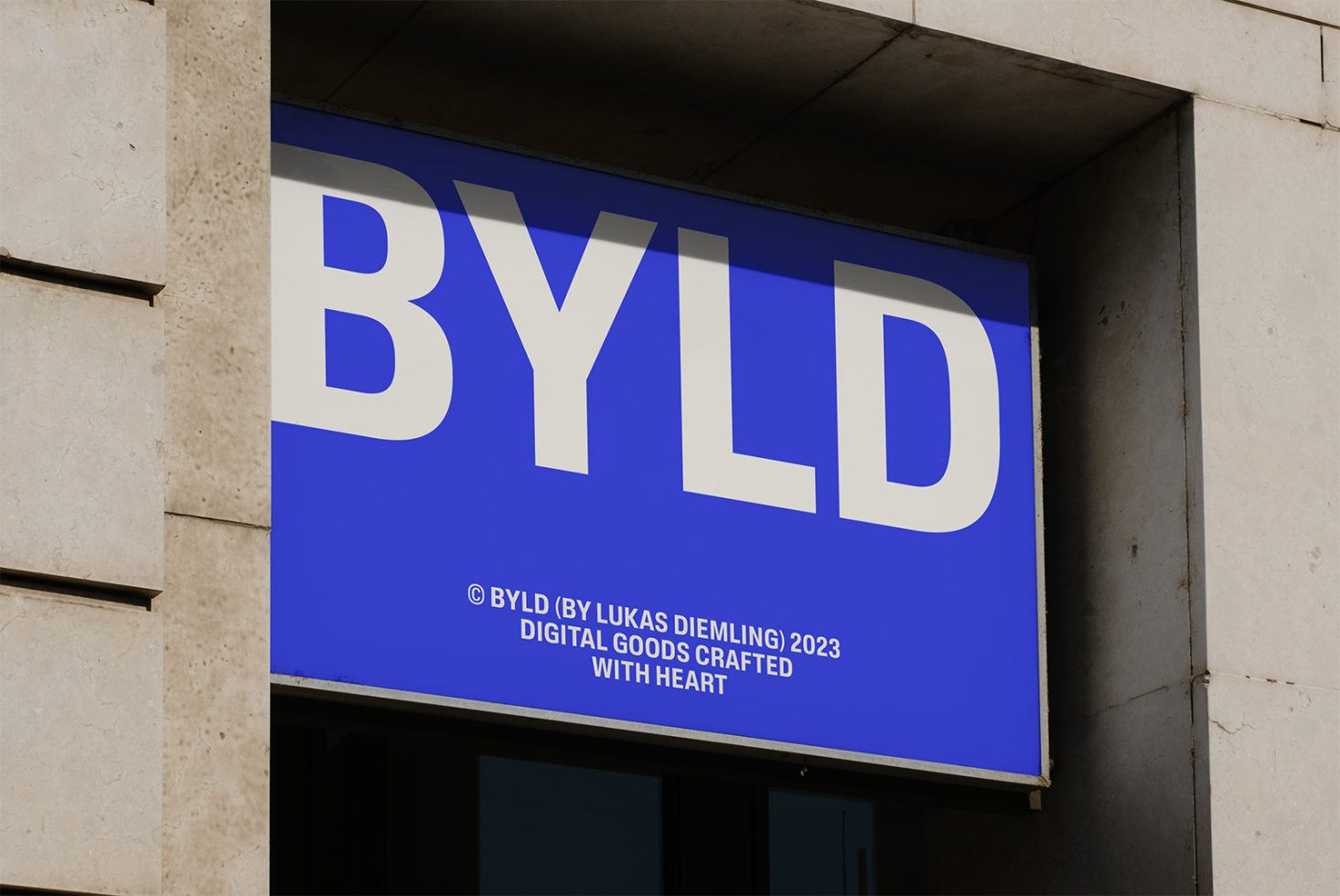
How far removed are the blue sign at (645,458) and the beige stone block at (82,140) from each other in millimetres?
1497

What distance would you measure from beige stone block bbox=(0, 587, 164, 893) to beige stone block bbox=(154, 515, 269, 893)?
0.10 metres

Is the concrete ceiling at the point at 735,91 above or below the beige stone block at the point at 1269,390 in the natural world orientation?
above

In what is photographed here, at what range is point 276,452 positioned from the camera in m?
8.61

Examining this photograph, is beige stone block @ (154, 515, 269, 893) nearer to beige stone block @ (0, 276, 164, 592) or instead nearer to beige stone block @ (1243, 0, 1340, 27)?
beige stone block @ (0, 276, 164, 592)

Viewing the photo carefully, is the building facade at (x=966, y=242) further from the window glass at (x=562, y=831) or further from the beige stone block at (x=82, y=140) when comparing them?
the window glass at (x=562, y=831)

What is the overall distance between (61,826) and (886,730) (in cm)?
373

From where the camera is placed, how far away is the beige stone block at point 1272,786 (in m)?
9.38

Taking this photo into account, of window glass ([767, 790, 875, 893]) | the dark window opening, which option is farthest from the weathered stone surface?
window glass ([767, 790, 875, 893])

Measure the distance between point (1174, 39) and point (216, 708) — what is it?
4.93m

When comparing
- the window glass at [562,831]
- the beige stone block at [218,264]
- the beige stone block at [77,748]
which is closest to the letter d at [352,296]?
the beige stone block at [218,264]

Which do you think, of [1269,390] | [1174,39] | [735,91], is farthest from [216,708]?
[1174,39]

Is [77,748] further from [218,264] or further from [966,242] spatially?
[966,242]

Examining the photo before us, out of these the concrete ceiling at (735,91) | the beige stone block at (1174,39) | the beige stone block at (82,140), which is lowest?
the beige stone block at (82,140)

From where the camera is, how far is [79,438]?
22.9ft
